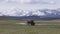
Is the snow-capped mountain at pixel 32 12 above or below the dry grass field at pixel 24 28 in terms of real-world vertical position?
above

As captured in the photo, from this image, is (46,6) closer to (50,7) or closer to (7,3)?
(50,7)

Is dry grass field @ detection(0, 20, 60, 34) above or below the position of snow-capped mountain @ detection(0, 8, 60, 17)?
below

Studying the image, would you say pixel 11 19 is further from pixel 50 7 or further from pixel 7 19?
pixel 50 7

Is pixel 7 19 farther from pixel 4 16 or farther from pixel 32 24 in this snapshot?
pixel 32 24

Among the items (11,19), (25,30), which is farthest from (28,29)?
(11,19)

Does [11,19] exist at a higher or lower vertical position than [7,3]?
lower

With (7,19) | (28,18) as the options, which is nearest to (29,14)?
(28,18)

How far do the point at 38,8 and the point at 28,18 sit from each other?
0.09 m

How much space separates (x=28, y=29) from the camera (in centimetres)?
85

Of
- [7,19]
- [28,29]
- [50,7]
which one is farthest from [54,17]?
[7,19]

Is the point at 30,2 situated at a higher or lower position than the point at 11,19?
higher

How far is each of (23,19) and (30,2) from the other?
0.13m

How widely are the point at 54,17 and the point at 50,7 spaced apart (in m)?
0.07

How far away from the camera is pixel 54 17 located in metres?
0.85
